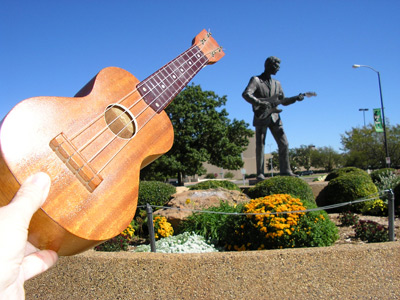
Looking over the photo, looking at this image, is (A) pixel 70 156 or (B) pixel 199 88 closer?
(A) pixel 70 156

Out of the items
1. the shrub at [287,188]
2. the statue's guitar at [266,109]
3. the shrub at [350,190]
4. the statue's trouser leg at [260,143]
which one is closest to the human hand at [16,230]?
the shrub at [287,188]

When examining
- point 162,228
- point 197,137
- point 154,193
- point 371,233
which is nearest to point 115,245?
point 162,228

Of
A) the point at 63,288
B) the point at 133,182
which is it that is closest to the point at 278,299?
the point at 63,288

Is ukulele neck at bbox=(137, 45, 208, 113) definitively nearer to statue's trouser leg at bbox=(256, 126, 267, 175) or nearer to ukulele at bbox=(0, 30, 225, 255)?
ukulele at bbox=(0, 30, 225, 255)

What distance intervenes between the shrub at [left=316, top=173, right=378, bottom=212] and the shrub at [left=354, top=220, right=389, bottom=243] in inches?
103

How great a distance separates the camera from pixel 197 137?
94.7 feet

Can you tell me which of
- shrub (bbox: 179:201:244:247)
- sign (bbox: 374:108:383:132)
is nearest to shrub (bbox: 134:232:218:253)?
shrub (bbox: 179:201:244:247)

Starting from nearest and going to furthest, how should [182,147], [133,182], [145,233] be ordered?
[133,182] < [145,233] < [182,147]

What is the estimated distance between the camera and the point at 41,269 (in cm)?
92

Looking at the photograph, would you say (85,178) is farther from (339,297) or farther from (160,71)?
(339,297)

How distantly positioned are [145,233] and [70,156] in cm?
667

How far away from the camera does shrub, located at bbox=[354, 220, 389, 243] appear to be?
17.1 ft

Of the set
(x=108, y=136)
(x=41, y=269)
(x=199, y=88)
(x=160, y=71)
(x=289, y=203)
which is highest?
(x=199, y=88)

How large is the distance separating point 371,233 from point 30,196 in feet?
19.1
